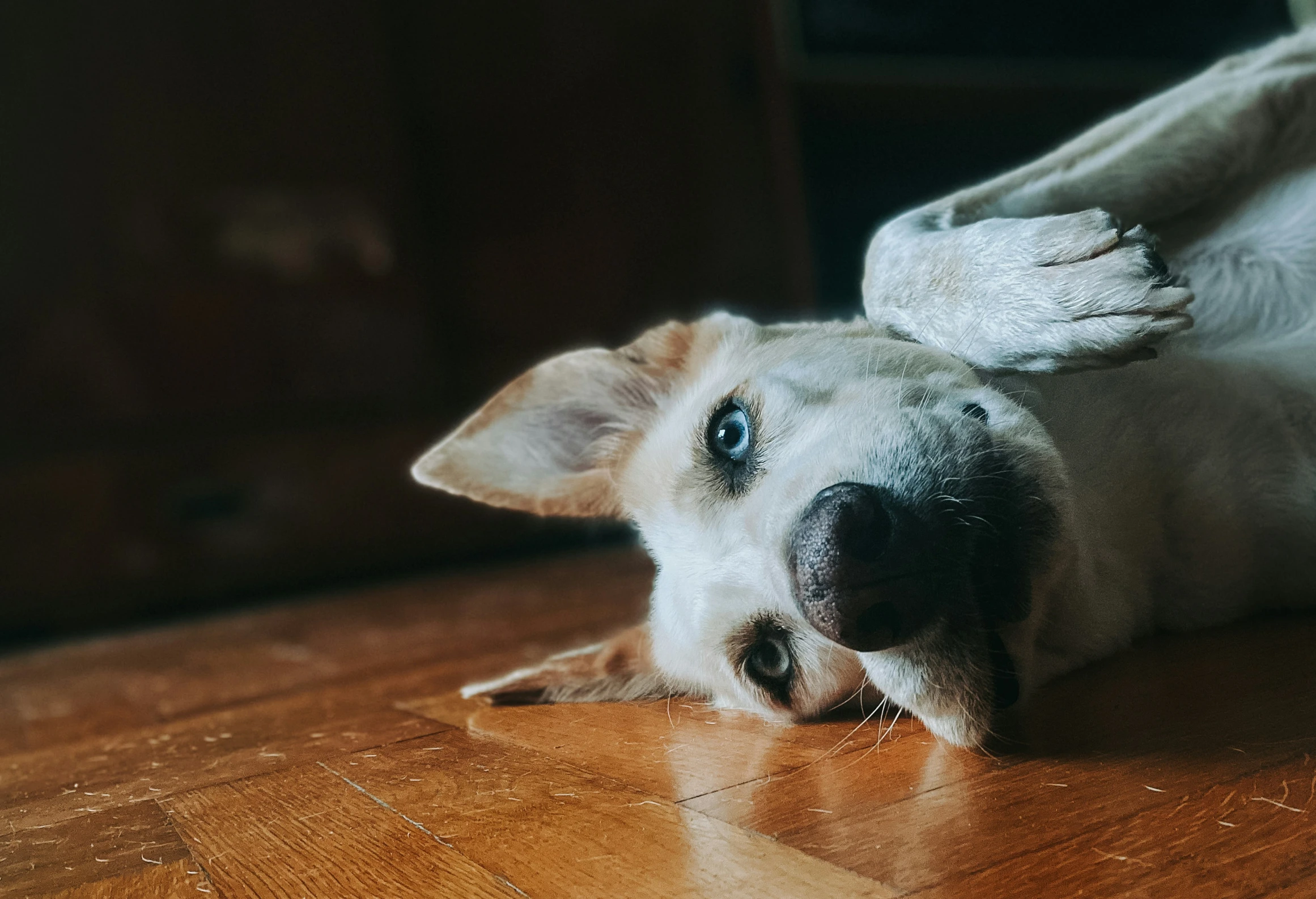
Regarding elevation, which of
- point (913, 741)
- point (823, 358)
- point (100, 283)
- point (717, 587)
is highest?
point (100, 283)

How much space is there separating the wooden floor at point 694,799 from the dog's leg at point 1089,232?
432mm

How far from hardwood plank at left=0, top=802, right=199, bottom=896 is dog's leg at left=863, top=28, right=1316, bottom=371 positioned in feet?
3.48

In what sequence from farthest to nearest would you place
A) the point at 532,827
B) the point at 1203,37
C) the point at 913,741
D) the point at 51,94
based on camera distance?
the point at 1203,37
the point at 51,94
the point at 913,741
the point at 532,827

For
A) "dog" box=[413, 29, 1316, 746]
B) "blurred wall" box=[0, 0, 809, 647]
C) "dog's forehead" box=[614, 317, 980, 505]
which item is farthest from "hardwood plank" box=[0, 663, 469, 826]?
"blurred wall" box=[0, 0, 809, 647]

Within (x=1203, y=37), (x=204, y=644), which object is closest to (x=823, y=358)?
(x=204, y=644)

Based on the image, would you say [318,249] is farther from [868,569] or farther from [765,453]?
[868,569]

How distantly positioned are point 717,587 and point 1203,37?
15.6 ft

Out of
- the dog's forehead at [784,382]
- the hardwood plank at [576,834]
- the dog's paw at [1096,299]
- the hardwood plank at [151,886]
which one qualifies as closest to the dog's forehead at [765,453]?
the dog's forehead at [784,382]

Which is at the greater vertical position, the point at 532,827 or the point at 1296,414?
the point at 1296,414

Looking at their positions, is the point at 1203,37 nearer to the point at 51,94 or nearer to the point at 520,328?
the point at 520,328

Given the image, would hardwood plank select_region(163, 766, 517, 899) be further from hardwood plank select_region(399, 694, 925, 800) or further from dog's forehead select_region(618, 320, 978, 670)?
dog's forehead select_region(618, 320, 978, 670)

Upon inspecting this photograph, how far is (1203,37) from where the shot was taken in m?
4.99

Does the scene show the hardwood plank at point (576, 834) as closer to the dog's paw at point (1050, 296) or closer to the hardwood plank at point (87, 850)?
the hardwood plank at point (87, 850)

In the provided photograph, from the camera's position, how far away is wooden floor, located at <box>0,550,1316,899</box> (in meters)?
0.87
